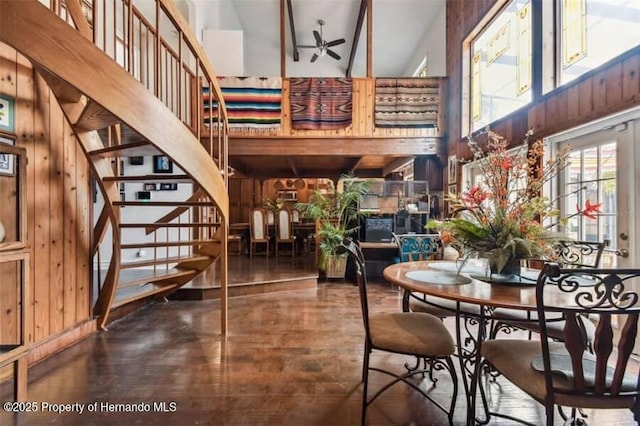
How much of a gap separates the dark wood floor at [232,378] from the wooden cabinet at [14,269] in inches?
11.0

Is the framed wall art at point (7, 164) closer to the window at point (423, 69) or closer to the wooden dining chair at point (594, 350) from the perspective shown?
the wooden dining chair at point (594, 350)

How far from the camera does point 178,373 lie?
2.06 meters

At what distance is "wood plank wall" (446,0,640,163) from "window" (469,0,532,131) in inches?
7.3

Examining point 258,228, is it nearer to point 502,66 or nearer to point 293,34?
point 293,34

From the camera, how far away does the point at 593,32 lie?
244 centimetres

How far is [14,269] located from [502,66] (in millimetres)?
4980

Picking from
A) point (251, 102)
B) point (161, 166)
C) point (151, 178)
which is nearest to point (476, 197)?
point (151, 178)

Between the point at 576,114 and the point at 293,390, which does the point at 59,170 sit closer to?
the point at 293,390

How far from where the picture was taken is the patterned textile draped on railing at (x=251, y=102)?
4504 mm

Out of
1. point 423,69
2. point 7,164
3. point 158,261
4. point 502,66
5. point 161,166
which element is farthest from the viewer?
point 423,69

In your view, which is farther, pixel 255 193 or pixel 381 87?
pixel 255 193

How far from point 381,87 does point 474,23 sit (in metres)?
1.40

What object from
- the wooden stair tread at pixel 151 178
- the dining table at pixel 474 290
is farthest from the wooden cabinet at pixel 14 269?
the dining table at pixel 474 290

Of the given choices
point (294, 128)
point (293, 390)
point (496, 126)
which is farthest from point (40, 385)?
point (496, 126)
